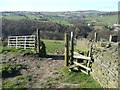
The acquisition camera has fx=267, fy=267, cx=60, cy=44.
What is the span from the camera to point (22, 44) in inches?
813

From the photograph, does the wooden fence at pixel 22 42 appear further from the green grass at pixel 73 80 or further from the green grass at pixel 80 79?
the green grass at pixel 73 80

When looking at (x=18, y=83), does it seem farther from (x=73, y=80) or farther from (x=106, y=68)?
(x=106, y=68)

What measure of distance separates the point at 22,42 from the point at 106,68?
1175cm

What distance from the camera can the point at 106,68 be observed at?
32.8 ft

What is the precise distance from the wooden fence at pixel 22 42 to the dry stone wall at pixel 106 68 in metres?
8.46

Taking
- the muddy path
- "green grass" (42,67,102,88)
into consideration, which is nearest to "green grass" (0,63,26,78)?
the muddy path

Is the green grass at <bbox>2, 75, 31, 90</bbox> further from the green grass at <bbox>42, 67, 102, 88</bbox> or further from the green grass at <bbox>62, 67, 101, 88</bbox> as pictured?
the green grass at <bbox>62, 67, 101, 88</bbox>

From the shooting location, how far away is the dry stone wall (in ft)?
28.8

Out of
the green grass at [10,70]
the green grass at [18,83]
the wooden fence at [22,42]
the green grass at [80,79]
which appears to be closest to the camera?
the green grass at [80,79]

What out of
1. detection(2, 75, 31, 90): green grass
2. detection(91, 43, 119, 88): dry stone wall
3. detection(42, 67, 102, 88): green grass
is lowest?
detection(2, 75, 31, 90): green grass

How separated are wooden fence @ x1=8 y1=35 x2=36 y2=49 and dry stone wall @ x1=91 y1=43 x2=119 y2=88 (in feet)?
27.7

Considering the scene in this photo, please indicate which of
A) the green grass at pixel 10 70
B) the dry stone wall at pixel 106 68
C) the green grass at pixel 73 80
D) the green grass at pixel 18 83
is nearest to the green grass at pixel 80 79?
the green grass at pixel 73 80

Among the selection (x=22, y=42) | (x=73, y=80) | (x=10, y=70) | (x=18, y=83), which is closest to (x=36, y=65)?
(x=10, y=70)

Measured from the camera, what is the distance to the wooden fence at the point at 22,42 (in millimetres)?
19859
